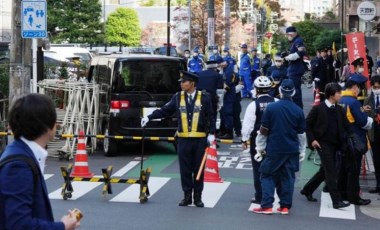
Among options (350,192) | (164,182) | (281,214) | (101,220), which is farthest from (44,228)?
(164,182)

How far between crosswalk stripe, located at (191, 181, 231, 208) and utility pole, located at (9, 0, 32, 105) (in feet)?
18.8

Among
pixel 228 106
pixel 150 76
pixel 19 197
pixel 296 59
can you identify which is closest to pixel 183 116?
pixel 150 76

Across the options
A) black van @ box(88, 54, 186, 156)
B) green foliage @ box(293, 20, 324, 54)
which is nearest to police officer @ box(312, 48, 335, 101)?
black van @ box(88, 54, 186, 156)

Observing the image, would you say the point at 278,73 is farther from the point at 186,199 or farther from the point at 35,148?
the point at 35,148

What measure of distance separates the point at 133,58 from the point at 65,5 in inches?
1809

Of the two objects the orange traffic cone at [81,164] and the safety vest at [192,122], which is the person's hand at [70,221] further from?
the orange traffic cone at [81,164]

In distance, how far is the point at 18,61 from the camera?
17.1 m

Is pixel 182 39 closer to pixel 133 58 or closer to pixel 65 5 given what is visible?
pixel 65 5

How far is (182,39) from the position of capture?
227 ft

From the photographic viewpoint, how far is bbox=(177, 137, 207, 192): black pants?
1078 centimetres

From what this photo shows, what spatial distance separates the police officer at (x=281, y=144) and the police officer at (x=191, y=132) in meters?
0.88

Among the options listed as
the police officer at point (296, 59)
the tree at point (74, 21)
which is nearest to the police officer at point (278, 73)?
the police officer at point (296, 59)

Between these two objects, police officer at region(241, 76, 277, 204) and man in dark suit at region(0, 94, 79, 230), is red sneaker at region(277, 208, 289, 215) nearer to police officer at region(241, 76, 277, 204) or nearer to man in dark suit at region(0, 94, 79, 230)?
police officer at region(241, 76, 277, 204)

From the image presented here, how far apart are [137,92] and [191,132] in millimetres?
5334
